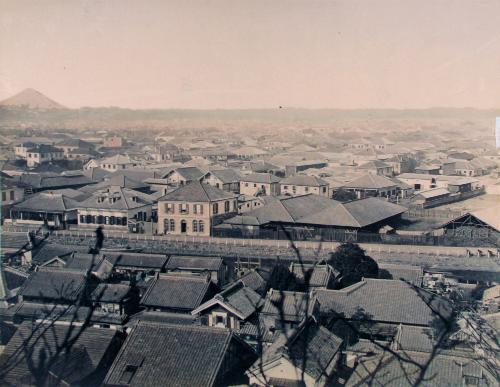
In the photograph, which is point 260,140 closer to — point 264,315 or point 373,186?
point 373,186

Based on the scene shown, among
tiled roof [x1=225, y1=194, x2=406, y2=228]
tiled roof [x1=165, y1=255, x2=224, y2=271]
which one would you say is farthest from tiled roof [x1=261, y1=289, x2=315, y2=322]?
tiled roof [x1=225, y1=194, x2=406, y2=228]

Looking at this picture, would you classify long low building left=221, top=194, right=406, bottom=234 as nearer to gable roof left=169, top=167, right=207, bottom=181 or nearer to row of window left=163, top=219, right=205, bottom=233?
row of window left=163, top=219, right=205, bottom=233

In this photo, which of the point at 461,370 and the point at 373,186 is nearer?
the point at 461,370

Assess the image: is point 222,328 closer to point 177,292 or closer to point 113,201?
point 177,292

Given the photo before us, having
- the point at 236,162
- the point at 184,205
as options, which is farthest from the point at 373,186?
the point at 236,162

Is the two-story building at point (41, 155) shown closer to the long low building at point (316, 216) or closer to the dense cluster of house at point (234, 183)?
the dense cluster of house at point (234, 183)

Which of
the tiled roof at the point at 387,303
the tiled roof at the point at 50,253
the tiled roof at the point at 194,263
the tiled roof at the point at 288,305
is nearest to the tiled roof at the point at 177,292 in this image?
the tiled roof at the point at 288,305
